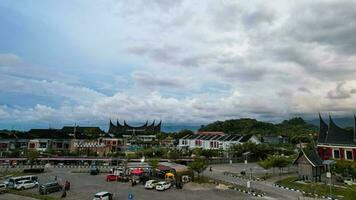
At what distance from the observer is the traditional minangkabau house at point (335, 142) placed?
2015 inches

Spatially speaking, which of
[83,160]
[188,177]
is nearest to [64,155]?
[83,160]

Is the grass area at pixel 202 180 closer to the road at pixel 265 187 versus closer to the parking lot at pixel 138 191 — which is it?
the parking lot at pixel 138 191

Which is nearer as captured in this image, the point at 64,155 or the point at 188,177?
the point at 188,177

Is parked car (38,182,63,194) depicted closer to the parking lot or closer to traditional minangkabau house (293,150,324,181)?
the parking lot

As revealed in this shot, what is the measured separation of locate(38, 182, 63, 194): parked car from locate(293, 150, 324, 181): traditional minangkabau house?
33.1m

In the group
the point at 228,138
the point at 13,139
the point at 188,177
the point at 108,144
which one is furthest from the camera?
the point at 108,144

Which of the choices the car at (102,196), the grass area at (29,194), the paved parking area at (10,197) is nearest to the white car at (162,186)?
the car at (102,196)

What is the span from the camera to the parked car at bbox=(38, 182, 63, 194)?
38281 mm

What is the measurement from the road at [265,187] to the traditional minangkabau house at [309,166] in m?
5.53

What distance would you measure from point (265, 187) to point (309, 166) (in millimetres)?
8460

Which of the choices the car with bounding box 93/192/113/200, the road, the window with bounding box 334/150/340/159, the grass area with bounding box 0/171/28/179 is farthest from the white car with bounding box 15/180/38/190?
the window with bounding box 334/150/340/159

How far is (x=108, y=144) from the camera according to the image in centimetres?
9812

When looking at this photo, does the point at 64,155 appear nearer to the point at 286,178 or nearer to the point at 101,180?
the point at 101,180

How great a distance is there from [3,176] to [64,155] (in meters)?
24.5
